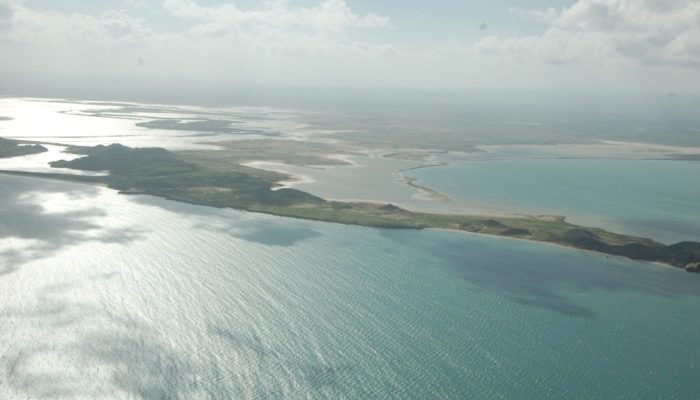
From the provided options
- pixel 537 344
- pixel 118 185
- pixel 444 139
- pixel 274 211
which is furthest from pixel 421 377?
pixel 444 139

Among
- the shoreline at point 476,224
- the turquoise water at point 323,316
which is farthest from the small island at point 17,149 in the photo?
the turquoise water at point 323,316

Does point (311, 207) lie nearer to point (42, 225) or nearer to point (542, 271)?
point (42, 225)

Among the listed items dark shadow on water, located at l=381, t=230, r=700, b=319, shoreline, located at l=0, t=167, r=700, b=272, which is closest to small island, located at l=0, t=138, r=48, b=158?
shoreline, located at l=0, t=167, r=700, b=272

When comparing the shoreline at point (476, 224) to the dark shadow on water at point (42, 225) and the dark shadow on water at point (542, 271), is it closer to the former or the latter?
the dark shadow on water at point (542, 271)

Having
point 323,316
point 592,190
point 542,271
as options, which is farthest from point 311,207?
point 592,190

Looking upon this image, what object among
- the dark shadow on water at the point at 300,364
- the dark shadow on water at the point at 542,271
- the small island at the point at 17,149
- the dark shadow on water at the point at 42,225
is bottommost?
the dark shadow on water at the point at 300,364

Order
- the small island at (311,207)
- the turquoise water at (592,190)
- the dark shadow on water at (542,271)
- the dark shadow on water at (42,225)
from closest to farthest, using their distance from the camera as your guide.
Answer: the dark shadow on water at (542,271), the dark shadow on water at (42,225), the small island at (311,207), the turquoise water at (592,190)

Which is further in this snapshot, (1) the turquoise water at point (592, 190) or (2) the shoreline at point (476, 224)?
(1) the turquoise water at point (592, 190)
